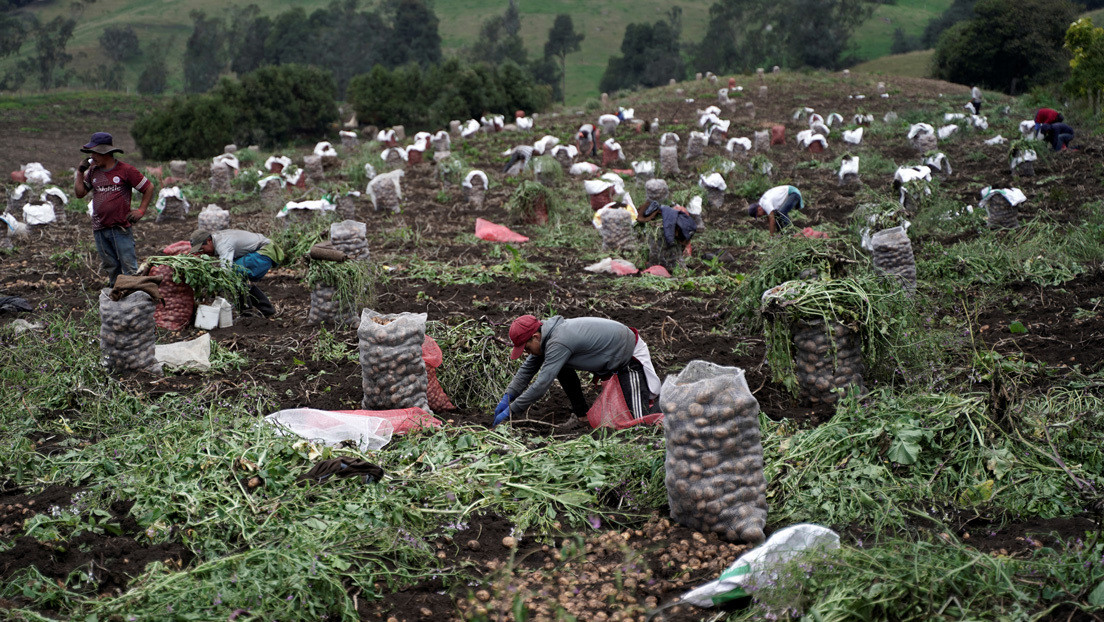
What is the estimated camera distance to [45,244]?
11422 mm

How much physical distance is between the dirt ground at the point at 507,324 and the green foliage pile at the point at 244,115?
28.0 feet

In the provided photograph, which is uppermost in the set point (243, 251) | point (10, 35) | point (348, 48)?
point (243, 251)

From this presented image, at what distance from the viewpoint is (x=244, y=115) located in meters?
29.4

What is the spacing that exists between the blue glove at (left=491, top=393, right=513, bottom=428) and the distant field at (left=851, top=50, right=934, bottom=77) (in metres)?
40.1

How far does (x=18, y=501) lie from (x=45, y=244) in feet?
27.5

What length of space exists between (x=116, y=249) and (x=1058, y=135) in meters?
13.9

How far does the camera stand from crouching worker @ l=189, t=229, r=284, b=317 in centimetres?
738

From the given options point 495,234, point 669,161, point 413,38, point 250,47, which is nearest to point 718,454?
point 495,234

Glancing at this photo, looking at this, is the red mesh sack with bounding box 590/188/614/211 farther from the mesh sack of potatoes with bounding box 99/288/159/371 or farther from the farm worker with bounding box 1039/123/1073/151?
the farm worker with bounding box 1039/123/1073/151

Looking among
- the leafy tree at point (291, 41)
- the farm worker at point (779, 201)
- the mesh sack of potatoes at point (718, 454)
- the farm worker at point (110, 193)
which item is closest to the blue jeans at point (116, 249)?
the farm worker at point (110, 193)

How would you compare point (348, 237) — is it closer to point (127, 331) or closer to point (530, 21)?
point (127, 331)

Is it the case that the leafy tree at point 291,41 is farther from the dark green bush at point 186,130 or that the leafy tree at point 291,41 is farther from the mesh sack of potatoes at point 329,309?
the mesh sack of potatoes at point 329,309

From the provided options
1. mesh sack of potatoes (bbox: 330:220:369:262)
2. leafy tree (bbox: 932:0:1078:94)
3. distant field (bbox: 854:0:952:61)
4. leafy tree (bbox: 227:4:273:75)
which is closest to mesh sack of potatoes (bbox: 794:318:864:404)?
mesh sack of potatoes (bbox: 330:220:369:262)

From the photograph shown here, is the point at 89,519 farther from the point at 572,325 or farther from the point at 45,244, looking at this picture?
the point at 45,244
